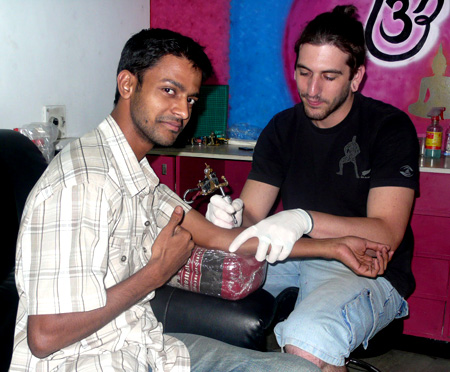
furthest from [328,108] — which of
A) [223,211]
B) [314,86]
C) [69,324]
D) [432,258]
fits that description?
[69,324]

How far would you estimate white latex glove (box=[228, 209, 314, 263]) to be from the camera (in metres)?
1.32

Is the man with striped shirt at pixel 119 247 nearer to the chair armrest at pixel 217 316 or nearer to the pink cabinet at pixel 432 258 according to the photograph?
the chair armrest at pixel 217 316

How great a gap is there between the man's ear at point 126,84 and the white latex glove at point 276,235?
1.76ft

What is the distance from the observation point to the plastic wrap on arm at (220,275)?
137cm

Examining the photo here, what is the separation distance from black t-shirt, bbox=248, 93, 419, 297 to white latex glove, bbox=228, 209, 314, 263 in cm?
29

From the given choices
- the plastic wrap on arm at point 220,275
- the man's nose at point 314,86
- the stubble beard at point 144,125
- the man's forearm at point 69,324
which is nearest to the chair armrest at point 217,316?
the plastic wrap on arm at point 220,275

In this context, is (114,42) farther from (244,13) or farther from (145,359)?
(145,359)

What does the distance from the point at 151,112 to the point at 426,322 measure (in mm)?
1726

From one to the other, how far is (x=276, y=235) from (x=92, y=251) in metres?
0.60

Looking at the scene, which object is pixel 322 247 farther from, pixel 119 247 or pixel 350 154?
pixel 119 247

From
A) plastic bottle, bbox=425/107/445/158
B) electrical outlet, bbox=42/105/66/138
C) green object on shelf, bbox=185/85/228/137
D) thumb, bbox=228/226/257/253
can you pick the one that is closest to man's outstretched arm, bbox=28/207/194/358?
thumb, bbox=228/226/257/253

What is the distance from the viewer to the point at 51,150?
2.02 metres

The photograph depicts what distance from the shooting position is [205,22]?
305cm

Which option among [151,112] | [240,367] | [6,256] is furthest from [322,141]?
[6,256]
